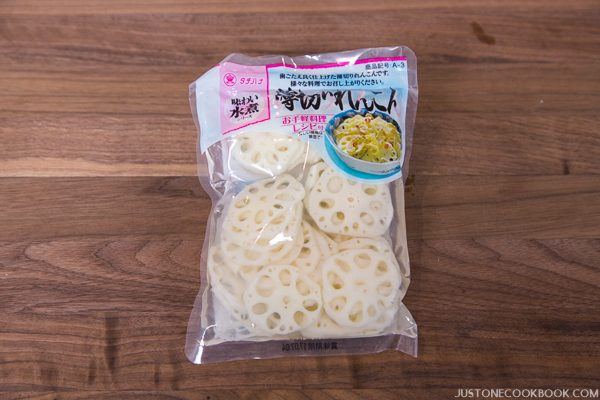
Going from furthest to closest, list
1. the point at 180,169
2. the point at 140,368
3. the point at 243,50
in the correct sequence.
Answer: the point at 243,50 < the point at 180,169 < the point at 140,368

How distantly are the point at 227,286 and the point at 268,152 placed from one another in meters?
0.25

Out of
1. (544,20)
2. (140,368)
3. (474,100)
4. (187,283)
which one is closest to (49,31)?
(187,283)

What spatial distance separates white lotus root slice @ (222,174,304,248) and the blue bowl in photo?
0.10 m

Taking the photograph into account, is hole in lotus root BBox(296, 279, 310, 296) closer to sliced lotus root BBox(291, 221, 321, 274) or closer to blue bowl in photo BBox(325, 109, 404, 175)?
sliced lotus root BBox(291, 221, 321, 274)

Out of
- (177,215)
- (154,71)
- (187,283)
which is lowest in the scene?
(187,283)

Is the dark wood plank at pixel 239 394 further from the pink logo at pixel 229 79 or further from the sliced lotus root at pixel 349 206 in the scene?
the pink logo at pixel 229 79

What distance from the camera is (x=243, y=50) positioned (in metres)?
1.17

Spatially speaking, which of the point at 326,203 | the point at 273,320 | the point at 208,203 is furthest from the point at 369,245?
the point at 208,203

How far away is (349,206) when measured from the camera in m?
0.90

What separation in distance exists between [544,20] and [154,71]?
0.91 m

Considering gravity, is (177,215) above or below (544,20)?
below

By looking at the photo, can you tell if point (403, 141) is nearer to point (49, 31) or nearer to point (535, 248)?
point (535, 248)

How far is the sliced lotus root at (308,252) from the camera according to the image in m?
0.88

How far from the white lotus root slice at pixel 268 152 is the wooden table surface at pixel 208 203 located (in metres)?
0.15
